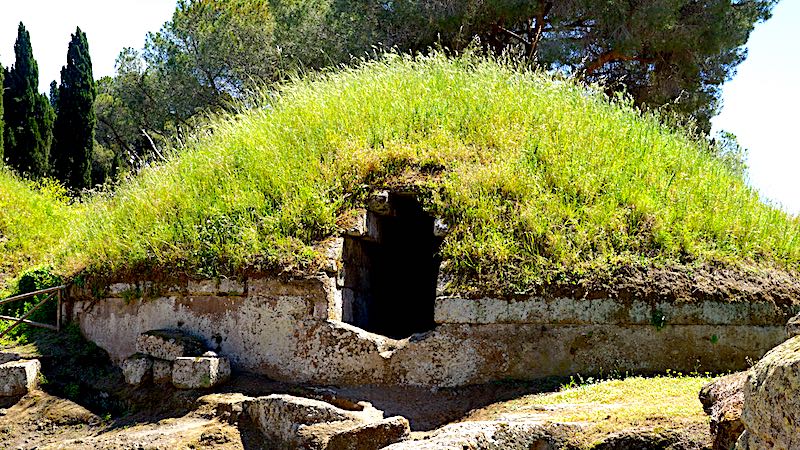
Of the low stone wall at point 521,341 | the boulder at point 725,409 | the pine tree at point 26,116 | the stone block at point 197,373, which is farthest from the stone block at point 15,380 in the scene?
the pine tree at point 26,116

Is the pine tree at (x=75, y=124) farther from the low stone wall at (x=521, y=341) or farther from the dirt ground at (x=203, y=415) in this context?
the low stone wall at (x=521, y=341)

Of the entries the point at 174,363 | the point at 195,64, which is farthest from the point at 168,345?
the point at 195,64

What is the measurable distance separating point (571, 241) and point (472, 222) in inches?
36.2

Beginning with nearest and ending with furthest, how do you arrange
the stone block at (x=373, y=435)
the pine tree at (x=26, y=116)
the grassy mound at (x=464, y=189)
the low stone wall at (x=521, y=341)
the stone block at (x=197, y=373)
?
the stone block at (x=373, y=435) → the low stone wall at (x=521, y=341) → the stone block at (x=197, y=373) → the grassy mound at (x=464, y=189) → the pine tree at (x=26, y=116)

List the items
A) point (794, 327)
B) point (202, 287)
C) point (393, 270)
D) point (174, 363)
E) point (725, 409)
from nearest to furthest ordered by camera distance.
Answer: point (794, 327) < point (725, 409) < point (174, 363) < point (202, 287) < point (393, 270)

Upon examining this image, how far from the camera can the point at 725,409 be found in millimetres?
3600

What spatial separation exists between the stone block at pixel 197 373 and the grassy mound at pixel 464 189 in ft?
2.84

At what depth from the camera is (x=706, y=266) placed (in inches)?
261

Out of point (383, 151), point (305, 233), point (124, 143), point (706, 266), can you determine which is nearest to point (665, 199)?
point (706, 266)

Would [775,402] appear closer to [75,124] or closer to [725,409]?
[725,409]

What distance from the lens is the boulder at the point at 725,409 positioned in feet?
11.3

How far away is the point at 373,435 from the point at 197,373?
2.14 metres

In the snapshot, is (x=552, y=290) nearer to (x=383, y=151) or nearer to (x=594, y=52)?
(x=383, y=151)

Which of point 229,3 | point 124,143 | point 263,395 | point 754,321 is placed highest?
point 229,3
